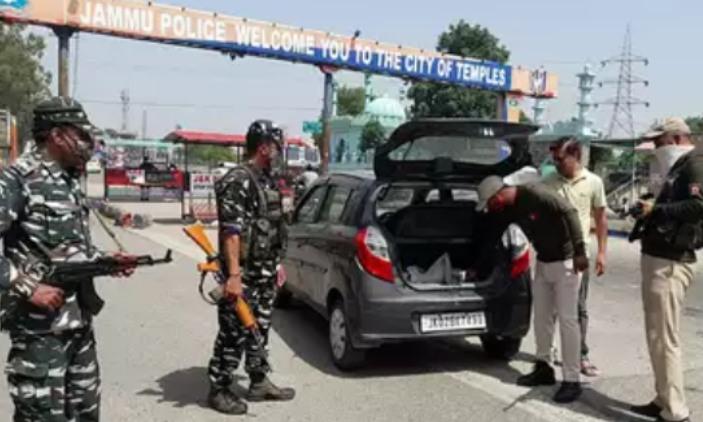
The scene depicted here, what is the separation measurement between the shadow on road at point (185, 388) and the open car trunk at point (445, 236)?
1722 mm

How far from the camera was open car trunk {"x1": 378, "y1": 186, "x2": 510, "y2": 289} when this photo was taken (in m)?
5.96

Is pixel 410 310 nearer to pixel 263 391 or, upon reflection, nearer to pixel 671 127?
pixel 263 391

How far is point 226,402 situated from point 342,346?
3.97ft

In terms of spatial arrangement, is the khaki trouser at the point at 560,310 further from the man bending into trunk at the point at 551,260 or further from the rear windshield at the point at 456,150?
the rear windshield at the point at 456,150

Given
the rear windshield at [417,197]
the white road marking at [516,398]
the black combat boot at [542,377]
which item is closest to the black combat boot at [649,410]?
the white road marking at [516,398]

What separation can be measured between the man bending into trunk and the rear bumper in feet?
1.21

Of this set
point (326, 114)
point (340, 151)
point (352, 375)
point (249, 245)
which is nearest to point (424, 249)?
point (352, 375)

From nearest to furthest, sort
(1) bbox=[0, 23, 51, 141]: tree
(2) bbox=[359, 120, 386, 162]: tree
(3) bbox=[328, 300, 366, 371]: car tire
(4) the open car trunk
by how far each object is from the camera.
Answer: (3) bbox=[328, 300, 366, 371]: car tire
(4) the open car trunk
(2) bbox=[359, 120, 386, 162]: tree
(1) bbox=[0, 23, 51, 141]: tree

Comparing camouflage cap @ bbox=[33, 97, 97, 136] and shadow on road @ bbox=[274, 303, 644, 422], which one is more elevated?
camouflage cap @ bbox=[33, 97, 97, 136]

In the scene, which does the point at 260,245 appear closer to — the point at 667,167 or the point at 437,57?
the point at 667,167

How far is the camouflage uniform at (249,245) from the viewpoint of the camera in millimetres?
4676

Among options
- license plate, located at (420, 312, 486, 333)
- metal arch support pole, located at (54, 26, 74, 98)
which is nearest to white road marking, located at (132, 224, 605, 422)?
license plate, located at (420, 312, 486, 333)

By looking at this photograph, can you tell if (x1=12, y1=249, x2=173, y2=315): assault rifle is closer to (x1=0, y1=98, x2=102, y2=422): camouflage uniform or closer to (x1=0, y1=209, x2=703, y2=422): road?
(x1=0, y1=98, x2=102, y2=422): camouflage uniform

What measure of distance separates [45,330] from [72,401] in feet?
1.27
